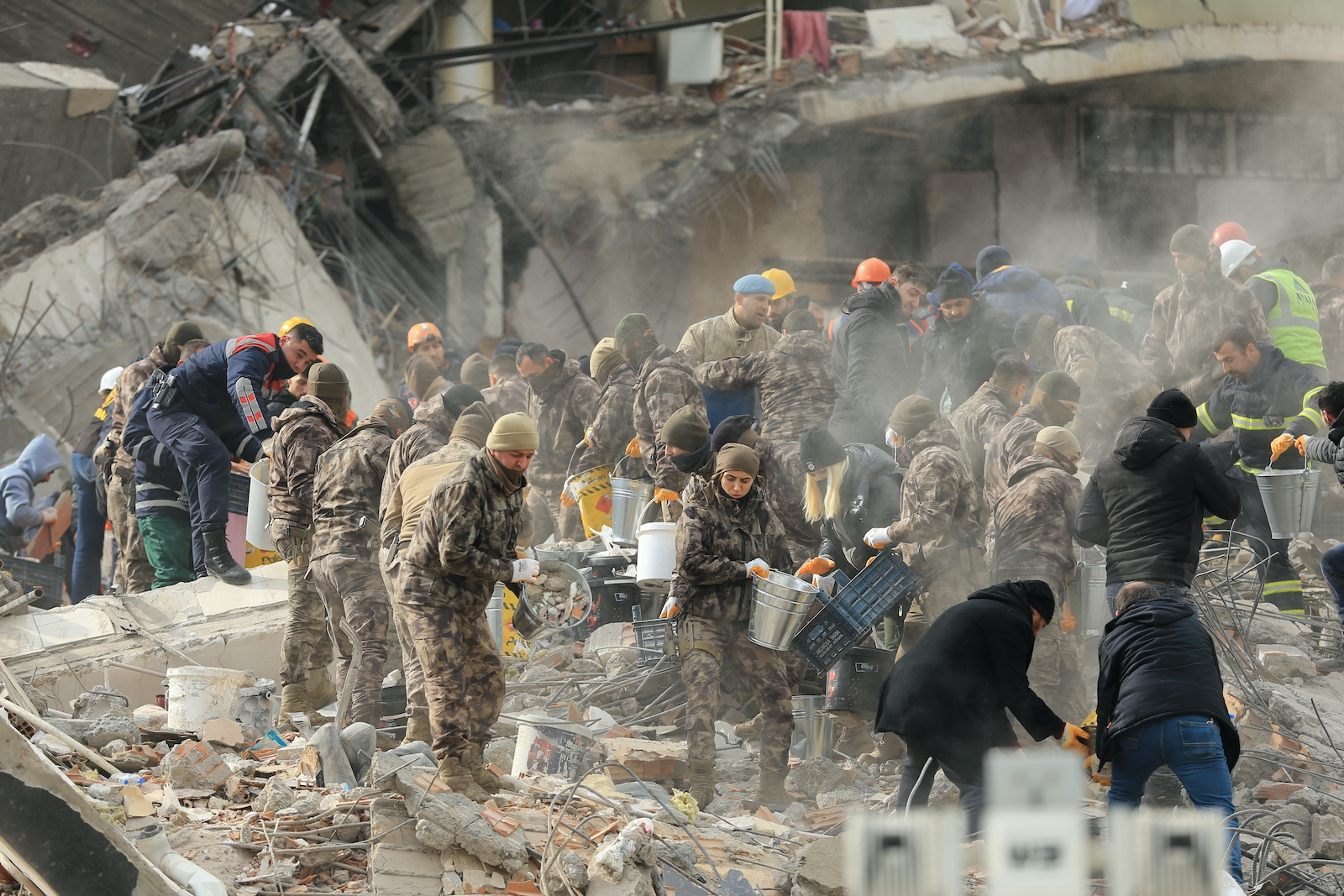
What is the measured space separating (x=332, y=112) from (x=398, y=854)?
1277 centimetres

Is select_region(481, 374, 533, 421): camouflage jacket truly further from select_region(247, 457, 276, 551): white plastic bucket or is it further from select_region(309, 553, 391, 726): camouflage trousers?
select_region(309, 553, 391, 726): camouflage trousers

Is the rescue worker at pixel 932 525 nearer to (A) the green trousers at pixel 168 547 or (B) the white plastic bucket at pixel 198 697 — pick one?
(B) the white plastic bucket at pixel 198 697

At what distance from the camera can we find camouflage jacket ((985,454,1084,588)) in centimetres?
682

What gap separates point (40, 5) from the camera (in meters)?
14.0

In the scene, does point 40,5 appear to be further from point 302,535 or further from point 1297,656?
point 1297,656

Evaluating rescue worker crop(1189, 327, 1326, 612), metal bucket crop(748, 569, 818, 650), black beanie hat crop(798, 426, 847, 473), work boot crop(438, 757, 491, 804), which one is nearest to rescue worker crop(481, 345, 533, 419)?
black beanie hat crop(798, 426, 847, 473)

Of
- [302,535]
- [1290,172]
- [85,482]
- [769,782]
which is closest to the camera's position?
[769,782]

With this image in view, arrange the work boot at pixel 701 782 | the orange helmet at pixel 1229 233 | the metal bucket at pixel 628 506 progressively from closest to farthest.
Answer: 1. the work boot at pixel 701 782
2. the metal bucket at pixel 628 506
3. the orange helmet at pixel 1229 233

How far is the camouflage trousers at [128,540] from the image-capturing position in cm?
902

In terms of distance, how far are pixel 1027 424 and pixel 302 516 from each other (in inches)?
166

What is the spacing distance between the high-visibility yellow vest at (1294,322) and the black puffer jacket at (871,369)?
2433 mm

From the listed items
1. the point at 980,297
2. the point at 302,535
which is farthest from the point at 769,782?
the point at 980,297

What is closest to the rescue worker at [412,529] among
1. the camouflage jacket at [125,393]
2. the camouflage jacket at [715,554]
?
the camouflage jacket at [715,554]

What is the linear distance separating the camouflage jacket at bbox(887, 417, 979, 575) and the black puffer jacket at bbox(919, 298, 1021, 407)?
73.6 inches
